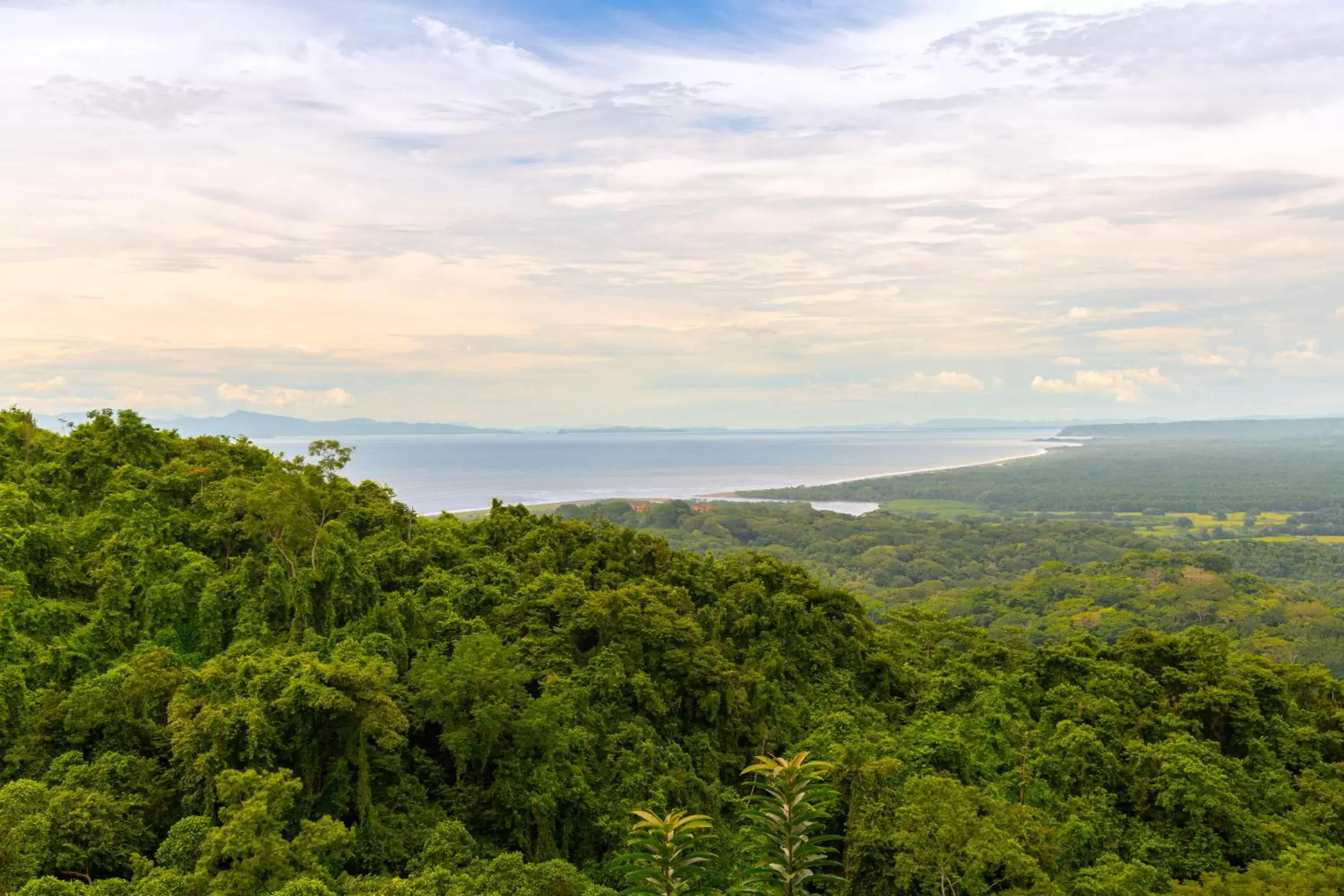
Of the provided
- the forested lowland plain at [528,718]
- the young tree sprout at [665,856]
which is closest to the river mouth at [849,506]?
the forested lowland plain at [528,718]

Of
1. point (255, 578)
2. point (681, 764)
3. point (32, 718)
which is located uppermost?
point (255, 578)

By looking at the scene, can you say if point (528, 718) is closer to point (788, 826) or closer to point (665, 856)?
point (665, 856)

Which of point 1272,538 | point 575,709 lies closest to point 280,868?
point 575,709

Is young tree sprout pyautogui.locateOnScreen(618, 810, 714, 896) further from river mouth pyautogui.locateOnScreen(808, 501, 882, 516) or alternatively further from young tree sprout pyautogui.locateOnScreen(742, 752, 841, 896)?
river mouth pyautogui.locateOnScreen(808, 501, 882, 516)

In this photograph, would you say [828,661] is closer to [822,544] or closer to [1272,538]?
[822,544]

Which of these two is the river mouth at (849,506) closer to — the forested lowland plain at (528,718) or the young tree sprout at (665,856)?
the forested lowland plain at (528,718)

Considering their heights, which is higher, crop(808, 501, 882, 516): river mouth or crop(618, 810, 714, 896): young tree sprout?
crop(618, 810, 714, 896): young tree sprout

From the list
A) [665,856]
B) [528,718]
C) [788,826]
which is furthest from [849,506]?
[665,856]

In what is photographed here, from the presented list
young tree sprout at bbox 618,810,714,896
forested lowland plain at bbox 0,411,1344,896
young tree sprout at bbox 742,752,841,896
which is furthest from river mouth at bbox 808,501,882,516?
young tree sprout at bbox 618,810,714,896
